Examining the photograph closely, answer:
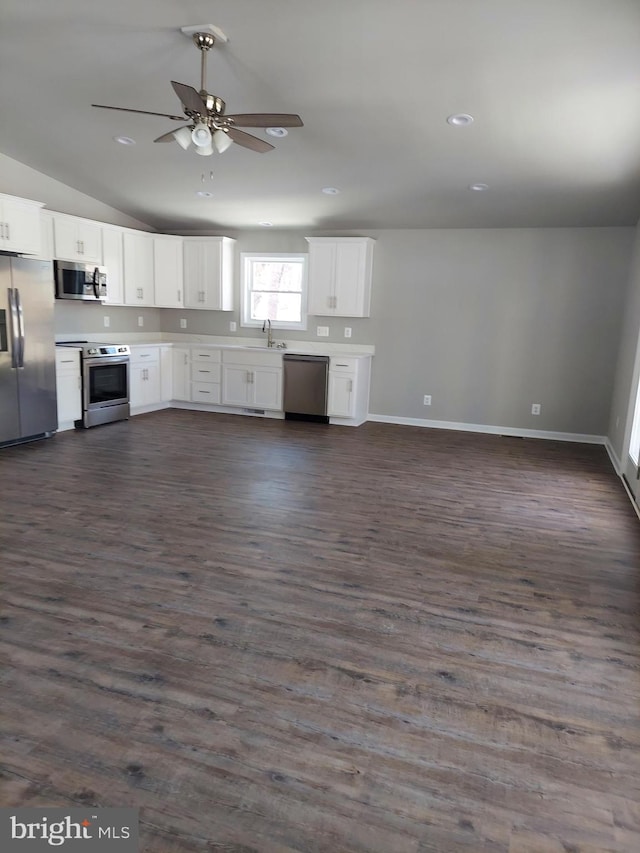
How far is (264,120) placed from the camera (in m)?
3.37

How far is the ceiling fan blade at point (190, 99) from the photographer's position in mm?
3074

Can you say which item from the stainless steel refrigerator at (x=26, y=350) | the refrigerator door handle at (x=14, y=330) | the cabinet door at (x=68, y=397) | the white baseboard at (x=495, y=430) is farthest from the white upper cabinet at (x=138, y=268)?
the white baseboard at (x=495, y=430)

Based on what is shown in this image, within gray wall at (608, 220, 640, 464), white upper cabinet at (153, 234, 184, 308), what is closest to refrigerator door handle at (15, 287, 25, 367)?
white upper cabinet at (153, 234, 184, 308)

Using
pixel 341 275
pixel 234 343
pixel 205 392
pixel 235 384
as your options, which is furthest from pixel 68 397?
pixel 341 275

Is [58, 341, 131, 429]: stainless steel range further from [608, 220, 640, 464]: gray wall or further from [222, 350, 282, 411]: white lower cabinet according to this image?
[608, 220, 640, 464]: gray wall

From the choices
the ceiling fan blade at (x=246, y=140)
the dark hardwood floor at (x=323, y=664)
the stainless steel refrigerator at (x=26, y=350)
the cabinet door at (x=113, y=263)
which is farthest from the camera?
the cabinet door at (x=113, y=263)

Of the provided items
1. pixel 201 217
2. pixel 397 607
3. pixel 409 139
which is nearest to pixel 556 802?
pixel 397 607

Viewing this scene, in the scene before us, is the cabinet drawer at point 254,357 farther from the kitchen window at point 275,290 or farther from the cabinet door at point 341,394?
the cabinet door at point 341,394

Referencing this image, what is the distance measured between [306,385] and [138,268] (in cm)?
268

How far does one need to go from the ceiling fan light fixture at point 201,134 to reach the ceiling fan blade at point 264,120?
0.54ft

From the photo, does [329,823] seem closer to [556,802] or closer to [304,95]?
[556,802]

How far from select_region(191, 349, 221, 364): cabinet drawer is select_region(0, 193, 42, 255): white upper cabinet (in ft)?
8.03

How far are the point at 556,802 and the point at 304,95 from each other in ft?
14.3

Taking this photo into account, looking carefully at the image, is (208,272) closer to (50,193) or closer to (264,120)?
(50,193)
